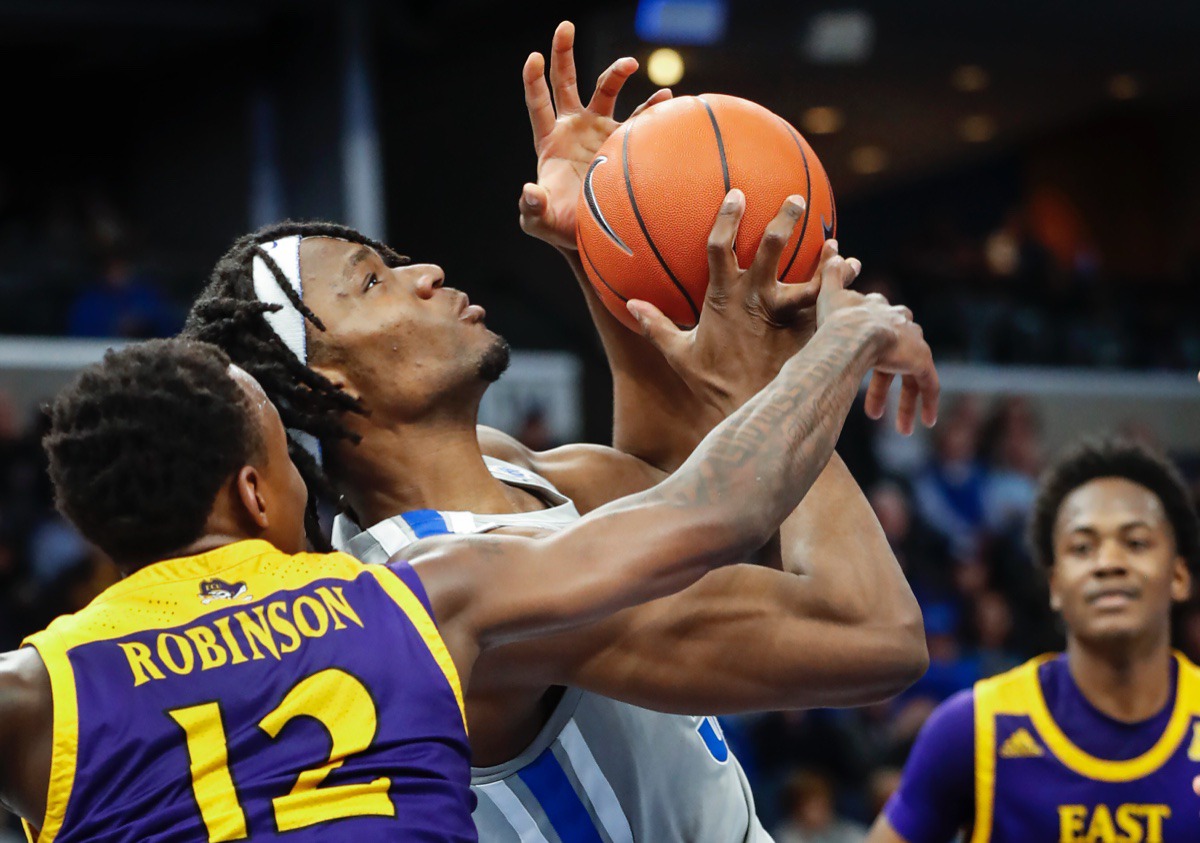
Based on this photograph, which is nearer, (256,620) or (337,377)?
(256,620)

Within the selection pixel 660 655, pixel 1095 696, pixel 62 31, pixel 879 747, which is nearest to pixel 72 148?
pixel 62 31

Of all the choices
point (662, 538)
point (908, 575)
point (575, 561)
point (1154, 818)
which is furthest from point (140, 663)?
point (908, 575)

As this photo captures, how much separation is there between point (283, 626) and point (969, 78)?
13.6m

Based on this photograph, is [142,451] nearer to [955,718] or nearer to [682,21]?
[955,718]

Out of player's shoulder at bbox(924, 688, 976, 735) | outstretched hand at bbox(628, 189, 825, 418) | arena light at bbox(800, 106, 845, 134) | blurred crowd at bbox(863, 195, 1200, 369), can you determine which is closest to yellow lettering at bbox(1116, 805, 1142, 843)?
player's shoulder at bbox(924, 688, 976, 735)

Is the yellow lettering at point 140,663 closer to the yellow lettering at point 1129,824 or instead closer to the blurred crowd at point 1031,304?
the yellow lettering at point 1129,824

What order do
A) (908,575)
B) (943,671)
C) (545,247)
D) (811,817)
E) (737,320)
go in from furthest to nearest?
(545,247) < (908,575) < (943,671) < (811,817) < (737,320)

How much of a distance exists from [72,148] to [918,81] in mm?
7543

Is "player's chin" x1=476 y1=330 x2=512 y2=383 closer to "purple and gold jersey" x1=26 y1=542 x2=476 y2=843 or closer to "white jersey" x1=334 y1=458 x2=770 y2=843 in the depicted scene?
"white jersey" x1=334 y1=458 x2=770 y2=843

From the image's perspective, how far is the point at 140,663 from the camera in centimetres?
207

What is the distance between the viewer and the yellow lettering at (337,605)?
2.18 meters

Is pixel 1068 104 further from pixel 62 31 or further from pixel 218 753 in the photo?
pixel 218 753

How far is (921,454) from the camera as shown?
417 inches

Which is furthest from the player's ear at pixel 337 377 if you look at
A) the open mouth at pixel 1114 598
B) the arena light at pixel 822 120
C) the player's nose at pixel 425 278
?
the arena light at pixel 822 120
